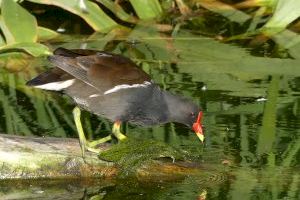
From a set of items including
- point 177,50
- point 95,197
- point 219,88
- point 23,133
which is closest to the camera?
point 95,197

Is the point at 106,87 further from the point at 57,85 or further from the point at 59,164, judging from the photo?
the point at 59,164

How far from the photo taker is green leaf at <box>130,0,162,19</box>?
25.2ft

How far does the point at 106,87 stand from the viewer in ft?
15.1

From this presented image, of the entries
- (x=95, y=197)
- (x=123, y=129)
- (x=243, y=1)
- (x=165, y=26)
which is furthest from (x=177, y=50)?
(x=95, y=197)

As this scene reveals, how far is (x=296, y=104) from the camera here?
5.60 meters

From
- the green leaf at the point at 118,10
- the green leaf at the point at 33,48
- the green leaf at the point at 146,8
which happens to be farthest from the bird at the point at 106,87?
the green leaf at the point at 146,8

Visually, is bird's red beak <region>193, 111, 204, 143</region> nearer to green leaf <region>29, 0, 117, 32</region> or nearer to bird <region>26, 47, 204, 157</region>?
bird <region>26, 47, 204, 157</region>

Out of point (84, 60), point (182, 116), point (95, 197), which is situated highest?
point (84, 60)

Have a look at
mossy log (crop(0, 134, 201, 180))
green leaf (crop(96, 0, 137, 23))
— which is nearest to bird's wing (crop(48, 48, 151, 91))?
mossy log (crop(0, 134, 201, 180))

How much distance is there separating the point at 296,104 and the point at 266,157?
104cm

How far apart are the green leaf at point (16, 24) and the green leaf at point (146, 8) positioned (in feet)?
4.67

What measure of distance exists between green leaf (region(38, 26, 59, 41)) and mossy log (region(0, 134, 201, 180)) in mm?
2720

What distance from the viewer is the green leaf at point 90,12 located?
277 inches

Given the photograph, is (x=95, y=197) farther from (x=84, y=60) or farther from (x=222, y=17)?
(x=222, y=17)
